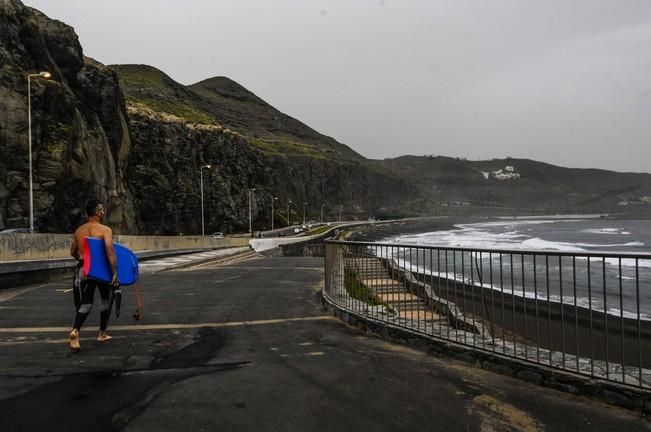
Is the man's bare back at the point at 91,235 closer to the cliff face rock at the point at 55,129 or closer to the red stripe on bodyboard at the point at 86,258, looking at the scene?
the red stripe on bodyboard at the point at 86,258

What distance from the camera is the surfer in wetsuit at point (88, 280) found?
20.2 feet

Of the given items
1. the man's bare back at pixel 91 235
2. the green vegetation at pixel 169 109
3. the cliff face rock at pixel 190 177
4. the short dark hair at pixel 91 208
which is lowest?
the man's bare back at pixel 91 235

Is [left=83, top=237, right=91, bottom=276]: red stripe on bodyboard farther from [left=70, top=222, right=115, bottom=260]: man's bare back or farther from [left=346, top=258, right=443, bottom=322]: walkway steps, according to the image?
[left=346, top=258, right=443, bottom=322]: walkway steps

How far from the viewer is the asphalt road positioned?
12.9ft

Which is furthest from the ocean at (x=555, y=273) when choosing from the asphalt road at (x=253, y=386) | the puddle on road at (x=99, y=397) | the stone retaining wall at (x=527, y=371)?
the puddle on road at (x=99, y=397)

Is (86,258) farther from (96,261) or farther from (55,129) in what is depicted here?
(55,129)

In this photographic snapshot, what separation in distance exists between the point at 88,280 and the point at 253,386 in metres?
2.84

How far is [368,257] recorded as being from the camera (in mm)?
9133

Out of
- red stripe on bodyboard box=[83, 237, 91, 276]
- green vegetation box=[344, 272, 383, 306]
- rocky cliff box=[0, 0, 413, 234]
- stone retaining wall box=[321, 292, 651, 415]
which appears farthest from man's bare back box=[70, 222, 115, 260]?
rocky cliff box=[0, 0, 413, 234]

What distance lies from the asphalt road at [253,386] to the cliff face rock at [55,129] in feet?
113

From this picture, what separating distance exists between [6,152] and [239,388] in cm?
3970

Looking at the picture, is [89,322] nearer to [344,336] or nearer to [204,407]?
[344,336]

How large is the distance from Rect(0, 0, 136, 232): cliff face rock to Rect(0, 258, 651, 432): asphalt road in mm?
34514

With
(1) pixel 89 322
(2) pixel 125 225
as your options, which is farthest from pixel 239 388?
(2) pixel 125 225
